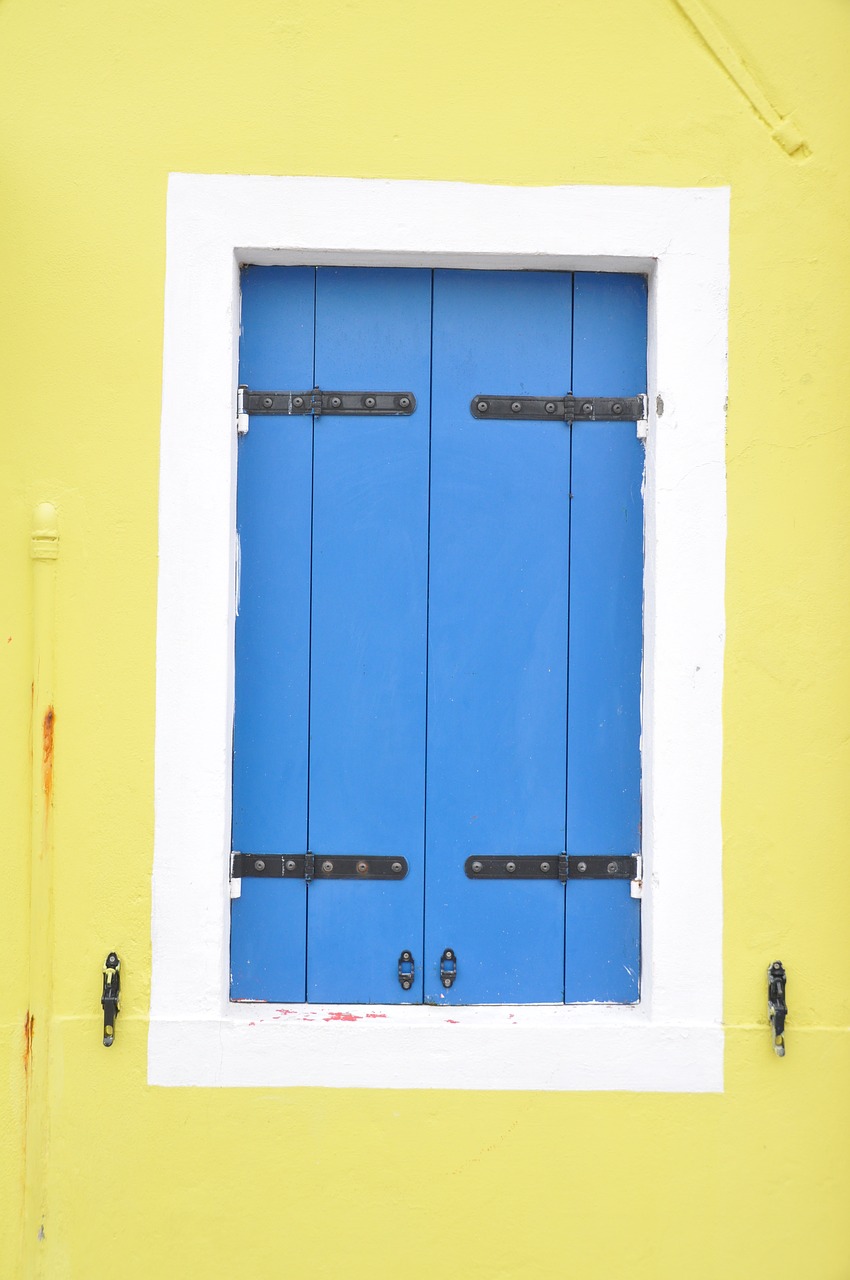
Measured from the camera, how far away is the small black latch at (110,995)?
233cm

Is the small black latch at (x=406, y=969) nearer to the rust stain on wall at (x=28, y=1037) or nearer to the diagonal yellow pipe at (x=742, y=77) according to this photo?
the rust stain on wall at (x=28, y=1037)

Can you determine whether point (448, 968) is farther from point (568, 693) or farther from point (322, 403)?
point (322, 403)

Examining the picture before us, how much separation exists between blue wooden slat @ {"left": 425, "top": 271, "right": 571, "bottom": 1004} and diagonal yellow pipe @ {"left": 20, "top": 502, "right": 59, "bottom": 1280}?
881mm

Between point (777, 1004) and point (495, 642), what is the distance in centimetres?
105

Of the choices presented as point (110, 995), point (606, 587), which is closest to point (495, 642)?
point (606, 587)

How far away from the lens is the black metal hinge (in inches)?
97.5

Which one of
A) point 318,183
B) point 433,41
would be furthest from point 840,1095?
point 433,41

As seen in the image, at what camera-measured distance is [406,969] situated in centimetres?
246

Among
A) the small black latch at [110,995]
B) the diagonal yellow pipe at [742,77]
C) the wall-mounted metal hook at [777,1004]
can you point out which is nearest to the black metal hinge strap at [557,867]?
the wall-mounted metal hook at [777,1004]

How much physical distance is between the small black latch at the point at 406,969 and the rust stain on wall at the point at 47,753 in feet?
2.98

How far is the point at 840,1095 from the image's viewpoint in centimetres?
237

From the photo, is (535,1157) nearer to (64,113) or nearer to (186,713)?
(186,713)

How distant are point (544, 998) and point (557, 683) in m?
0.76

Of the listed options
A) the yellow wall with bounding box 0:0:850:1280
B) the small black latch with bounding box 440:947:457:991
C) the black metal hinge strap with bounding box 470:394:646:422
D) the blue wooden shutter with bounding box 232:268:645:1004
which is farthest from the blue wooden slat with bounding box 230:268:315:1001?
the black metal hinge strap with bounding box 470:394:646:422
